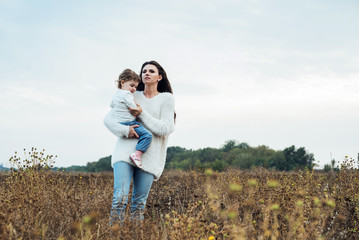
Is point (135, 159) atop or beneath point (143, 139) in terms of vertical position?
beneath

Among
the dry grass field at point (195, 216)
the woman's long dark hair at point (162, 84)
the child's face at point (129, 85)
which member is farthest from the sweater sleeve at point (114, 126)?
the dry grass field at point (195, 216)

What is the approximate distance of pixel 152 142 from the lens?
4.54 meters

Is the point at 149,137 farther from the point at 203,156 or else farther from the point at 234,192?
the point at 203,156

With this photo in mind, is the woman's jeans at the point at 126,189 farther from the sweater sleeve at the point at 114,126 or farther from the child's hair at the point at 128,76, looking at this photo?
the child's hair at the point at 128,76

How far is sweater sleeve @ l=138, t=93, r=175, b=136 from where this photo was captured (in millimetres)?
4410

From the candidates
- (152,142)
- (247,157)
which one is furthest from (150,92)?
(247,157)

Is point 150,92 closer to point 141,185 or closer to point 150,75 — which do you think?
point 150,75

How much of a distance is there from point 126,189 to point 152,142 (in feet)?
2.07

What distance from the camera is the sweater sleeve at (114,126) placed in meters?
4.32

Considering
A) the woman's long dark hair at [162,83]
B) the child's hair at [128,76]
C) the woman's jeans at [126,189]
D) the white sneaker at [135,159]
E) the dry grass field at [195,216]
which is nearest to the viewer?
the dry grass field at [195,216]

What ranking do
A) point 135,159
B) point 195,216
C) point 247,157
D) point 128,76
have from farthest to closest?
point 247,157 < point 195,216 < point 128,76 < point 135,159

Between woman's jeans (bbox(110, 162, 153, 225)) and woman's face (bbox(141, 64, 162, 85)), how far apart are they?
1085mm

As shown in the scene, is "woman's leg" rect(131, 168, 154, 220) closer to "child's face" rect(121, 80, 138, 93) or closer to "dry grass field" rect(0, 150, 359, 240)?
"dry grass field" rect(0, 150, 359, 240)

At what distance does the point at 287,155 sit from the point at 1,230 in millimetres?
26480
